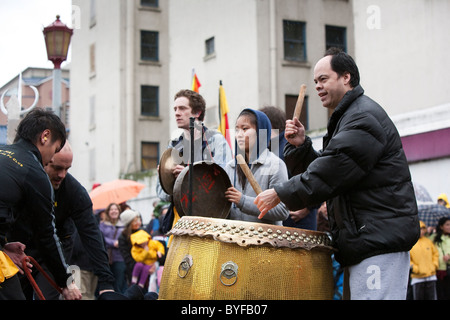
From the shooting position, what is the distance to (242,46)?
27500 mm

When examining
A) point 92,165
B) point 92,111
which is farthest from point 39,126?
point 92,165

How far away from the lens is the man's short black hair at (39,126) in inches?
185

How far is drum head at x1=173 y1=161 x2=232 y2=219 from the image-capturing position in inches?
195

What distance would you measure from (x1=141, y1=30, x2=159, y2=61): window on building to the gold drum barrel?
32495mm

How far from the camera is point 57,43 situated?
1105 cm

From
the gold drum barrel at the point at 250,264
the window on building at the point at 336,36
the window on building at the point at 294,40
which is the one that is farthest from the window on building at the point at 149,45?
the gold drum barrel at the point at 250,264

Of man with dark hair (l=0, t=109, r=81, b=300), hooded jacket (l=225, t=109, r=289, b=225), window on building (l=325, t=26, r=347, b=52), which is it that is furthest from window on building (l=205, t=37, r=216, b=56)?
man with dark hair (l=0, t=109, r=81, b=300)

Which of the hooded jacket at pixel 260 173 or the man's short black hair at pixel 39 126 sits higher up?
the man's short black hair at pixel 39 126

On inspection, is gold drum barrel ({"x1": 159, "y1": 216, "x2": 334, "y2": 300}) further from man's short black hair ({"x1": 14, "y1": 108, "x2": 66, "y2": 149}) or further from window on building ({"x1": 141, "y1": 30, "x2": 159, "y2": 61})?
window on building ({"x1": 141, "y1": 30, "x2": 159, "y2": 61})

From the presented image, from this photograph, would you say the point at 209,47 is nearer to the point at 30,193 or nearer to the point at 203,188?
the point at 203,188

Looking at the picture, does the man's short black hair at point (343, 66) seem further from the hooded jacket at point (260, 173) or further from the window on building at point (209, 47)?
the window on building at point (209, 47)

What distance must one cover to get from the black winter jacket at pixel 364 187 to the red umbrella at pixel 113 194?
12.2 m
